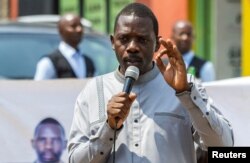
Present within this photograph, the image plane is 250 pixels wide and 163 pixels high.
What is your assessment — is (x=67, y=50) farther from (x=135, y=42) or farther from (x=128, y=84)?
(x=128, y=84)

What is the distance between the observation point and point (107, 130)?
4617mm

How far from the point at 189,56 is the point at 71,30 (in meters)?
1.25

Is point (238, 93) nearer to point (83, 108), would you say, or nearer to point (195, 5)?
point (83, 108)

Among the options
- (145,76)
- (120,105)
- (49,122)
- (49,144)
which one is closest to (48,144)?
(49,144)

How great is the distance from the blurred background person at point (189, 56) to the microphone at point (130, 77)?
5.40 m

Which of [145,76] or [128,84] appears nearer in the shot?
[128,84]

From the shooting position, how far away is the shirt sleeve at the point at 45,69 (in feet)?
31.4

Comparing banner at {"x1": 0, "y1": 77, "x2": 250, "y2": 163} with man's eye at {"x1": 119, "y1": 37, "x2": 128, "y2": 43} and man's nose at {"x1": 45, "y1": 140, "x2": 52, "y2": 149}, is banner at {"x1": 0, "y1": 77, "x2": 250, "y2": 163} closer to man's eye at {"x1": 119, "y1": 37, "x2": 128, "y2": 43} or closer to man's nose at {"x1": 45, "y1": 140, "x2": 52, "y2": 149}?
man's nose at {"x1": 45, "y1": 140, "x2": 52, "y2": 149}

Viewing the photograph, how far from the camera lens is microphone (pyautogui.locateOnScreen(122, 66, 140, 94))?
452 centimetres

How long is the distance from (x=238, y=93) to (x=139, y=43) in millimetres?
2401

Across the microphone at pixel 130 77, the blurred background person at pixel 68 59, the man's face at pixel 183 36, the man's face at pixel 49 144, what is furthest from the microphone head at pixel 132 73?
the man's face at pixel 183 36

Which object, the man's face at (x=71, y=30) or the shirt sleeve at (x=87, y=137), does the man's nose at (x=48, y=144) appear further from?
the man's face at (x=71, y=30)

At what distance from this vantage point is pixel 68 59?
32.7ft

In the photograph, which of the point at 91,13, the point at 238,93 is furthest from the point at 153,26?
the point at 91,13
